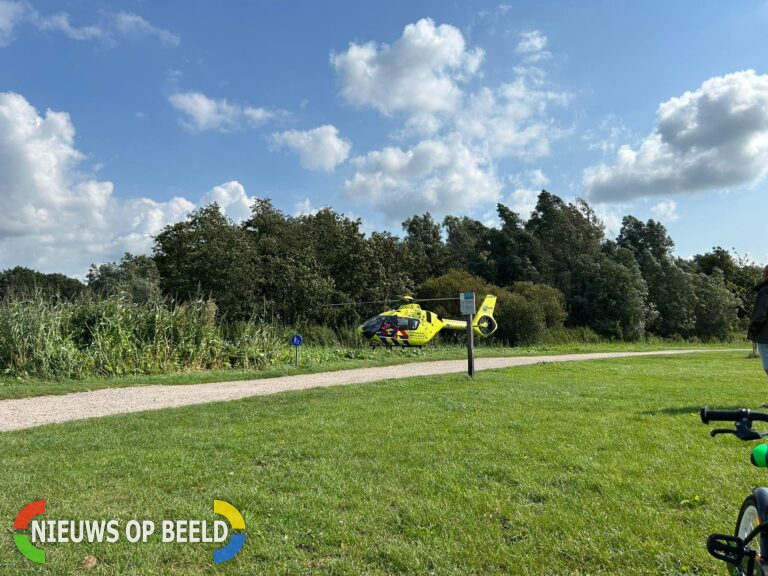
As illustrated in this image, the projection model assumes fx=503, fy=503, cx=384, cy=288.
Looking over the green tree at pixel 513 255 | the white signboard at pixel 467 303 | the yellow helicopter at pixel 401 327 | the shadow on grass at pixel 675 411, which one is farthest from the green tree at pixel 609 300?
the shadow on grass at pixel 675 411

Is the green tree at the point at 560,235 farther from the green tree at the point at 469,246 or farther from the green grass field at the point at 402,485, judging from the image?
the green grass field at the point at 402,485

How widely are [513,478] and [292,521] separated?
1.73m

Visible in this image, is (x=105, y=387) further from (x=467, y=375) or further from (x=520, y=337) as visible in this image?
(x=520, y=337)

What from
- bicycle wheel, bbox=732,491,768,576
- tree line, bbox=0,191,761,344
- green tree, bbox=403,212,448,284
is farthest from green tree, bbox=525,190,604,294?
bicycle wheel, bbox=732,491,768,576

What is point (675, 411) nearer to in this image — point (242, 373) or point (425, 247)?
point (242, 373)

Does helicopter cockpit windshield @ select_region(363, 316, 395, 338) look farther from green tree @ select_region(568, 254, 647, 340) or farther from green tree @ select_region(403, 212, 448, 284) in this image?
green tree @ select_region(568, 254, 647, 340)

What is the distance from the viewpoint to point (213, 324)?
15.0m

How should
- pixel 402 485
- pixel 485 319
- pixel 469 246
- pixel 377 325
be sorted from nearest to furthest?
pixel 402 485, pixel 377 325, pixel 485 319, pixel 469 246

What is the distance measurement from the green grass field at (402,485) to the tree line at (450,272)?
11001mm

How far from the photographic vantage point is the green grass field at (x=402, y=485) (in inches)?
111

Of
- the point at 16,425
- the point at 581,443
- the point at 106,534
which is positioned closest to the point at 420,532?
the point at 106,534

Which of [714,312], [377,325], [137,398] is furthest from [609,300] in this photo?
[137,398]

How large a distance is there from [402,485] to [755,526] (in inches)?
91.4

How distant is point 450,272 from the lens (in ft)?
107
